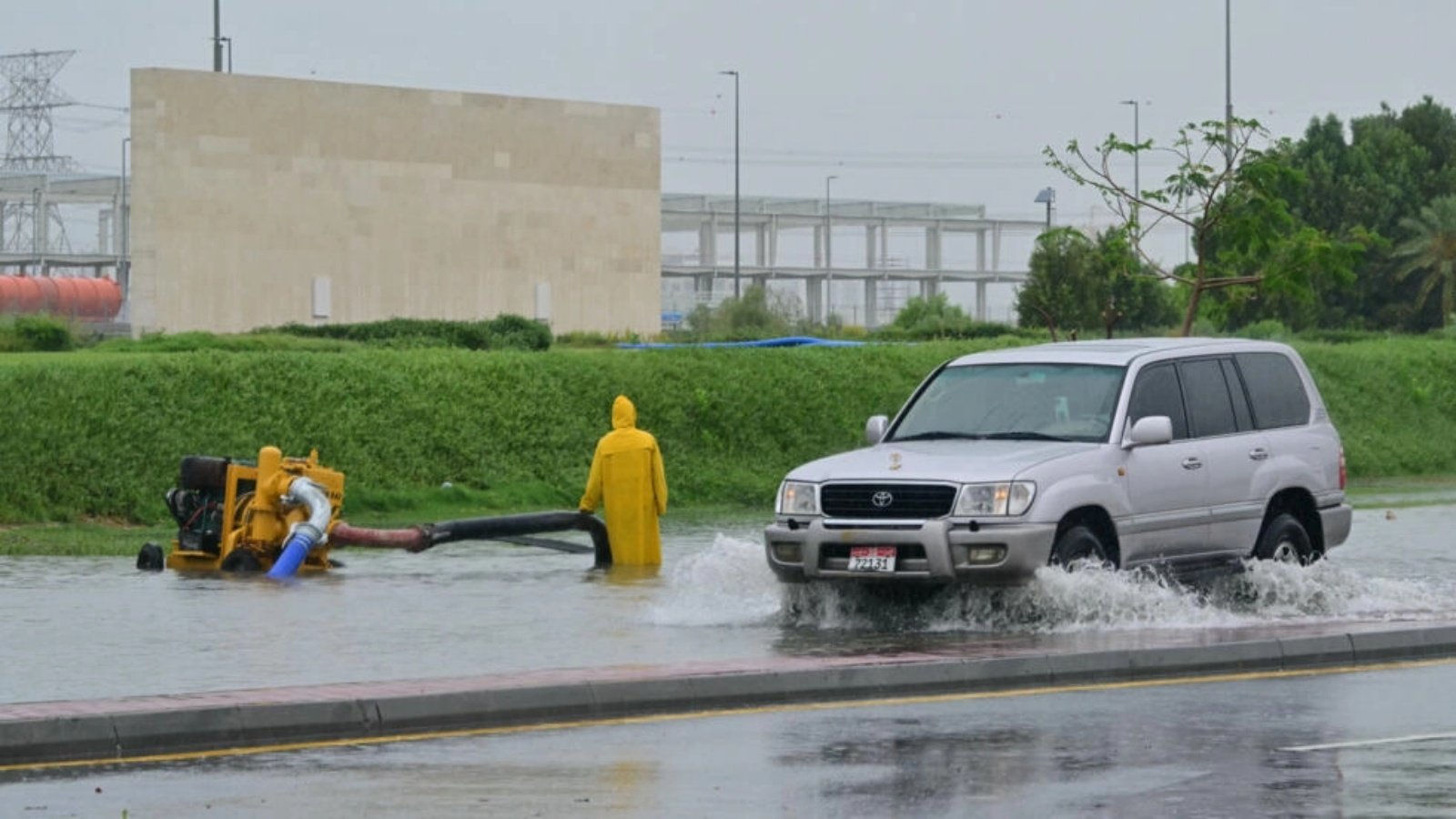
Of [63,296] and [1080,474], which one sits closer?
[1080,474]

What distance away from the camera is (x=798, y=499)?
1652 centimetres

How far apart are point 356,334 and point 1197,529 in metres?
26.5

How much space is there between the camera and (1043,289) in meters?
69.9

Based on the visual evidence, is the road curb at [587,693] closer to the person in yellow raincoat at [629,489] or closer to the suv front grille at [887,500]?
the suv front grille at [887,500]

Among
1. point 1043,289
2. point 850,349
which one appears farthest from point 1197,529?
point 1043,289

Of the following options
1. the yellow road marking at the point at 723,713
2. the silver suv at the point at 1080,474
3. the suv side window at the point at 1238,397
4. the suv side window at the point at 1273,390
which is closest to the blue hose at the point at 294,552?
the silver suv at the point at 1080,474

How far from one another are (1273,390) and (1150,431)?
241 cm

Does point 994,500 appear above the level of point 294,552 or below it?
above

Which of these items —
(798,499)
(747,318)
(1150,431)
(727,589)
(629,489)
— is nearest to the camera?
(798,499)

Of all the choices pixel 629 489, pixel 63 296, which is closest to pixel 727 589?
pixel 629 489

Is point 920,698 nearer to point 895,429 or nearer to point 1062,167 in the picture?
point 895,429

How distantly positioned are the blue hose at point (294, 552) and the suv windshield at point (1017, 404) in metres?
4.99

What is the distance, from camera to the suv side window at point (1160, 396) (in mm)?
17406

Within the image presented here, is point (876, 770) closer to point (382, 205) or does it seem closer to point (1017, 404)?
point (1017, 404)
